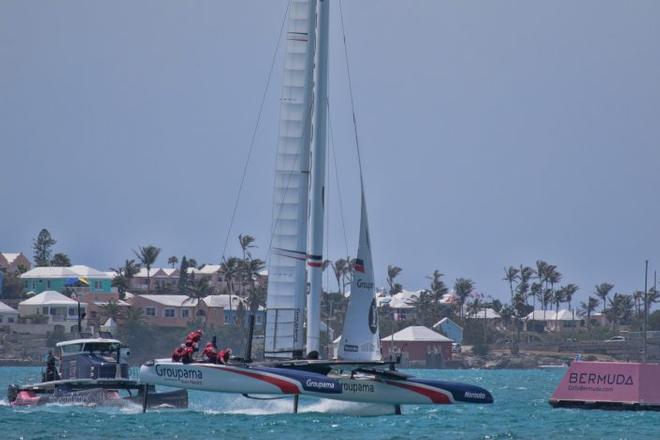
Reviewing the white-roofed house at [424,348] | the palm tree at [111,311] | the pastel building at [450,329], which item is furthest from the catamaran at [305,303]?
the pastel building at [450,329]

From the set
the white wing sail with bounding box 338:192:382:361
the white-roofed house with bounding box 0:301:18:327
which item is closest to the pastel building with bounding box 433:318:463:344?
the white-roofed house with bounding box 0:301:18:327

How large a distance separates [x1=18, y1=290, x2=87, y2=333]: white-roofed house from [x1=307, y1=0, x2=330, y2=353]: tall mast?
89.1 meters

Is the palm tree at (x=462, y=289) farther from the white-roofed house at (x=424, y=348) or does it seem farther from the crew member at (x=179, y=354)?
the crew member at (x=179, y=354)

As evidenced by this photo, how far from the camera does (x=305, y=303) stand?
39.6m

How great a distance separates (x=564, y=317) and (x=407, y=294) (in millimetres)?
18958

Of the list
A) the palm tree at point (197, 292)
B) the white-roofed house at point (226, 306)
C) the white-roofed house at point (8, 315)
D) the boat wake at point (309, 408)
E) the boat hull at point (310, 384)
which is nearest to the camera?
the boat hull at point (310, 384)

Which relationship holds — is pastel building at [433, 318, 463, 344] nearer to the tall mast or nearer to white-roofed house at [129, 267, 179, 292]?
white-roofed house at [129, 267, 179, 292]

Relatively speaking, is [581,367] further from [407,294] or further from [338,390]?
[407,294]

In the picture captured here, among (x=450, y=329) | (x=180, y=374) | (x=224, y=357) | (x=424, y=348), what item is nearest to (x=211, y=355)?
(x=224, y=357)

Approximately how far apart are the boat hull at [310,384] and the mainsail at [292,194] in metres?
2.44

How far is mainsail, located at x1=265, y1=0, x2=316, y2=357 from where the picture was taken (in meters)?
39.2

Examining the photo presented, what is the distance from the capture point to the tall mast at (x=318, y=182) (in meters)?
39.1

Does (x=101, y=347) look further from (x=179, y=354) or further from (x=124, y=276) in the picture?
(x=124, y=276)

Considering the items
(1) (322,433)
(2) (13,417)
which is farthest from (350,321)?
(2) (13,417)
